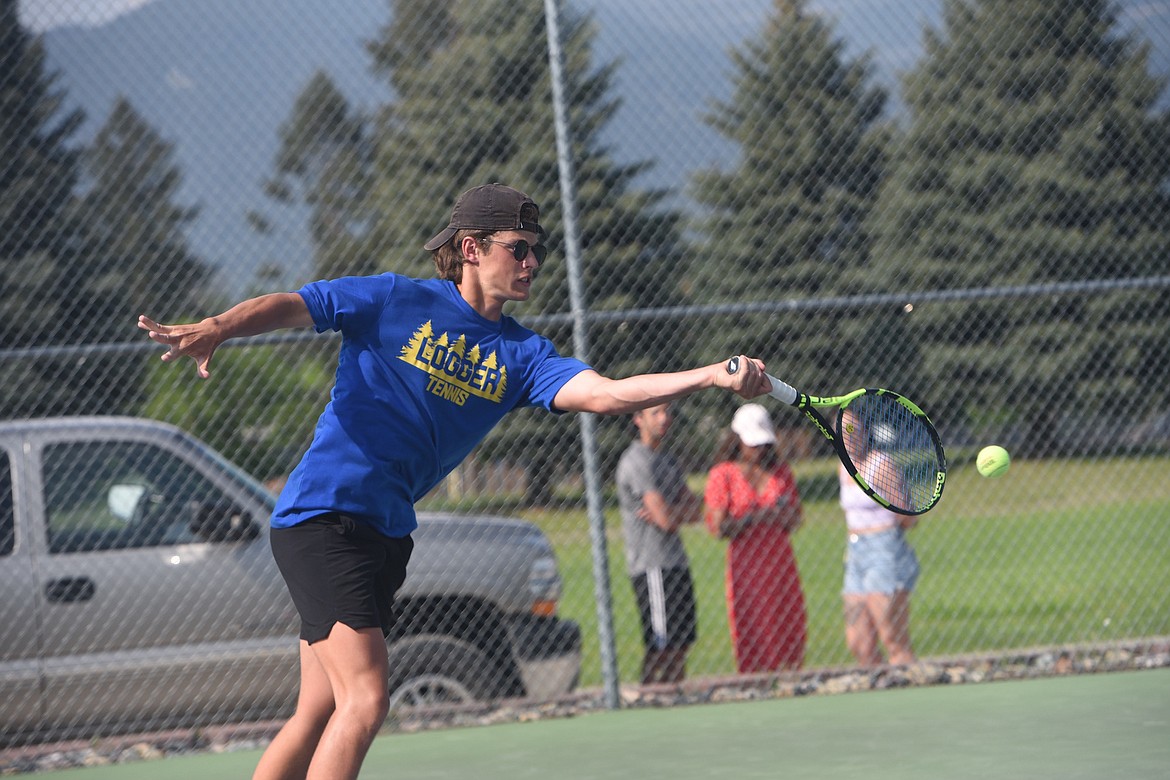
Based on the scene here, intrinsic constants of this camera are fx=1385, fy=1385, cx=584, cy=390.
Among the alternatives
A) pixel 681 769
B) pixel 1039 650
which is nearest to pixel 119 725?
pixel 681 769

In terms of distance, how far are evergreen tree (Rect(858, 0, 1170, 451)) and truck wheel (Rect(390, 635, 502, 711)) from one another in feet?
32.6

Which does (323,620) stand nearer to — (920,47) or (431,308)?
(431,308)

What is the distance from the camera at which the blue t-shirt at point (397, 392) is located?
354 centimetres

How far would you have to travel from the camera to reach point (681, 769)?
4973 millimetres

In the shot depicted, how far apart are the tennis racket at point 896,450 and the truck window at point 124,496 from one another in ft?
9.96

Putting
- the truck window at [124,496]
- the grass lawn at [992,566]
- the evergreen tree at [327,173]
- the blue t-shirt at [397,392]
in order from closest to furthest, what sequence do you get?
the blue t-shirt at [397,392] < the truck window at [124,496] < the grass lawn at [992,566] < the evergreen tree at [327,173]

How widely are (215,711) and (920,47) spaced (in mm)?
14828

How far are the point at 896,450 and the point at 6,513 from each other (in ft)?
12.4

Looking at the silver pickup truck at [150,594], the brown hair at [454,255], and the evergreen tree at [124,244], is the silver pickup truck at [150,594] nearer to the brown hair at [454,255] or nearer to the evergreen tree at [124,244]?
the brown hair at [454,255]

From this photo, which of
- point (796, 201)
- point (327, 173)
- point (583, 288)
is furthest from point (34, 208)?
point (796, 201)

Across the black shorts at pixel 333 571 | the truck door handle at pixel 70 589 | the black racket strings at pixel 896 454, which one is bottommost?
the truck door handle at pixel 70 589

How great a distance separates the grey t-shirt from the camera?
6637 millimetres

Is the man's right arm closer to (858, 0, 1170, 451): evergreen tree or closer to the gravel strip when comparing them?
the gravel strip

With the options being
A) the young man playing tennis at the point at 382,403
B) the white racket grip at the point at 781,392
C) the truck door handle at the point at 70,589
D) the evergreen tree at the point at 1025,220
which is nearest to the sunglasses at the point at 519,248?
the young man playing tennis at the point at 382,403
